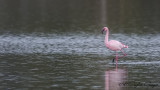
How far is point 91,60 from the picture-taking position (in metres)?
19.3

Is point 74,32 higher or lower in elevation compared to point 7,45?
higher

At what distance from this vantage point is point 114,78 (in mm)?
15586

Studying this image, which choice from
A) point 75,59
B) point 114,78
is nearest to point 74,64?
point 75,59

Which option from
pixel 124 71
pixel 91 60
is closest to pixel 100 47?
pixel 91 60

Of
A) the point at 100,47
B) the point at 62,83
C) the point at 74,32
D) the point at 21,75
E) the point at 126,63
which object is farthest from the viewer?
the point at 74,32

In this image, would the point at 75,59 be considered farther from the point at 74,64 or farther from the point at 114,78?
the point at 114,78

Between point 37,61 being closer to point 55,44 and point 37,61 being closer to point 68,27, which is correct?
point 55,44

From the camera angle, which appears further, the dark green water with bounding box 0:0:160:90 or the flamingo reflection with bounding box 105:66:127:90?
the dark green water with bounding box 0:0:160:90

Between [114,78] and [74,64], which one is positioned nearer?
[114,78]

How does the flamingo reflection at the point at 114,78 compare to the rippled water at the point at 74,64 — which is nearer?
the flamingo reflection at the point at 114,78

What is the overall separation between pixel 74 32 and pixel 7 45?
7.28 m

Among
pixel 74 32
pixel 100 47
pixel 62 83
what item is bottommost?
pixel 62 83

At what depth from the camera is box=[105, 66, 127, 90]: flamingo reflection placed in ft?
46.4

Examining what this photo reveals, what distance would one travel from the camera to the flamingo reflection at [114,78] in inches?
556
